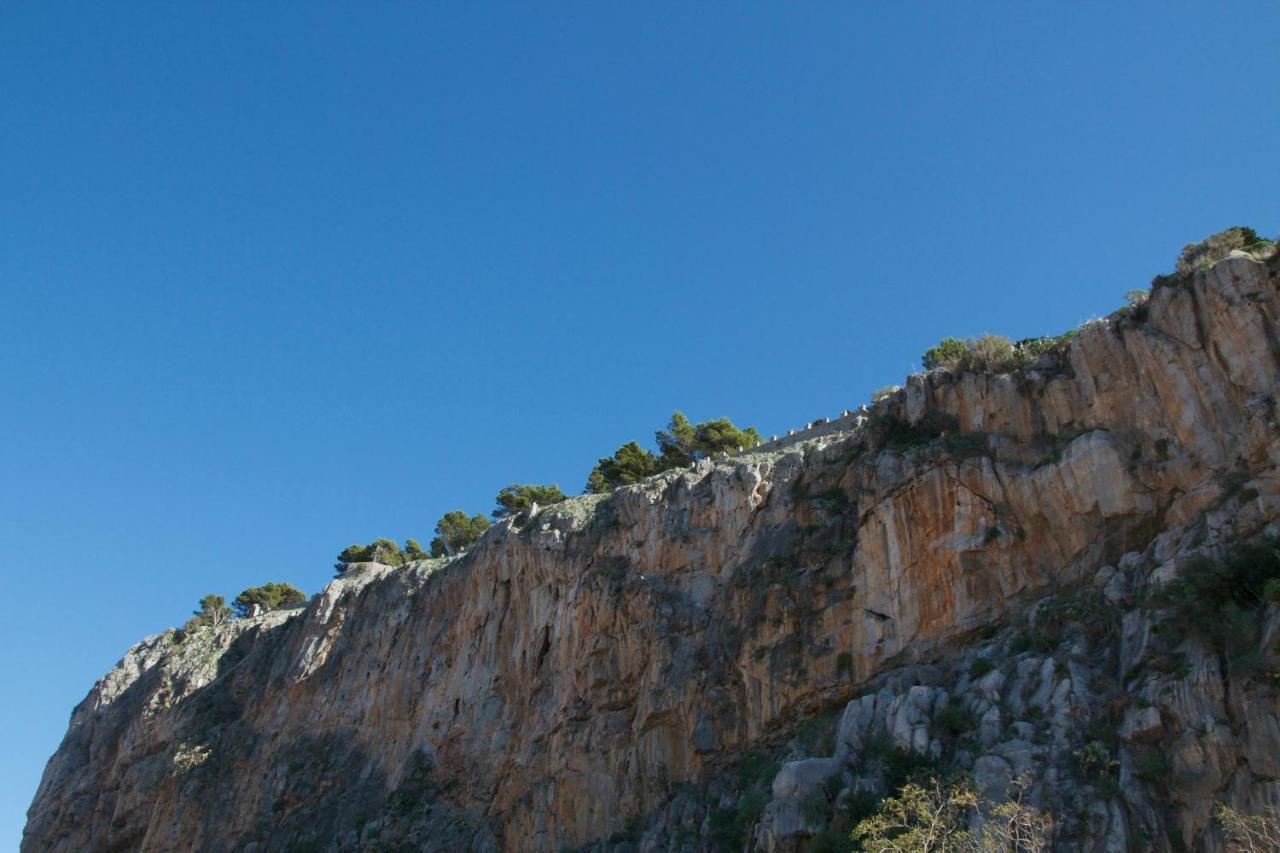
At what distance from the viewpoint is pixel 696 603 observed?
1537 inches

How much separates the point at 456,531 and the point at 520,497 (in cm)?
637

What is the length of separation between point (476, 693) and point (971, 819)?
87.2 ft

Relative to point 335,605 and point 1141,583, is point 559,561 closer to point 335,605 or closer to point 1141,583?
point 335,605

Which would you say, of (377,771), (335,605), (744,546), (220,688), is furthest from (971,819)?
(220,688)

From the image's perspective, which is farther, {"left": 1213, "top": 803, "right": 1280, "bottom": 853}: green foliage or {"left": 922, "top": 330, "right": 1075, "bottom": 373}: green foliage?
{"left": 922, "top": 330, "right": 1075, "bottom": 373}: green foliage

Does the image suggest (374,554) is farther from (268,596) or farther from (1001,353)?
(1001,353)

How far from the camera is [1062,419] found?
32.0 metres

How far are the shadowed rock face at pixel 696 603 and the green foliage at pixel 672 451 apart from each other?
1671 cm

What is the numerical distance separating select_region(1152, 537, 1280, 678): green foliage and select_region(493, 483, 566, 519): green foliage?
51791mm

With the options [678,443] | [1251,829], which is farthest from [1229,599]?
[678,443]

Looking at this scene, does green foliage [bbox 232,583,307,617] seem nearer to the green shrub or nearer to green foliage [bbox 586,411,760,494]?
green foliage [bbox 586,411,760,494]

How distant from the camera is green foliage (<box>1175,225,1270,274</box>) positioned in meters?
30.6

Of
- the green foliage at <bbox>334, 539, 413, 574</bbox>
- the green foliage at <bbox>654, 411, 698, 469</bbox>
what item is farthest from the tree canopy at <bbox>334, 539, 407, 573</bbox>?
the green foliage at <bbox>654, 411, 698, 469</bbox>

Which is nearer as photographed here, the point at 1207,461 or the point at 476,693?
the point at 1207,461
